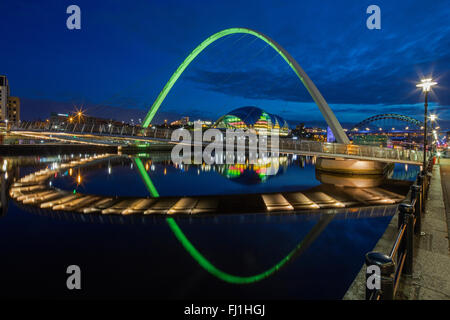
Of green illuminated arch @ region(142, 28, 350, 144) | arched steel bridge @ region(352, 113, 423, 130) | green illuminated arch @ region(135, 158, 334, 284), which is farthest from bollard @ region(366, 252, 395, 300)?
arched steel bridge @ region(352, 113, 423, 130)

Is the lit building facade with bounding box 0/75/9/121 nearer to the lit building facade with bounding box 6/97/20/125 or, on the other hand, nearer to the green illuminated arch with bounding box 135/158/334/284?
the lit building facade with bounding box 6/97/20/125

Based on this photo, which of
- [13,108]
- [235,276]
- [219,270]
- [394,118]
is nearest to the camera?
[235,276]

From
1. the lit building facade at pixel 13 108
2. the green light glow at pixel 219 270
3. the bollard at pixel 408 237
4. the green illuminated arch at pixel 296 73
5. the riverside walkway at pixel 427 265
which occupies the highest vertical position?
the lit building facade at pixel 13 108

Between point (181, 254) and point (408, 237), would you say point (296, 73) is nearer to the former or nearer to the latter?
point (181, 254)

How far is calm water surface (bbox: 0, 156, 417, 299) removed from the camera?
6.47 metres

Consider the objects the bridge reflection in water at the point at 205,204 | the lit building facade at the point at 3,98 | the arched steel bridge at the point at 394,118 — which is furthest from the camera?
the lit building facade at the point at 3,98

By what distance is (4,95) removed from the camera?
115 metres

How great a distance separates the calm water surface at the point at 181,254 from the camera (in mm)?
6469


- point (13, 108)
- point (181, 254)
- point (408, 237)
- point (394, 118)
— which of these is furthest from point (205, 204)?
point (13, 108)

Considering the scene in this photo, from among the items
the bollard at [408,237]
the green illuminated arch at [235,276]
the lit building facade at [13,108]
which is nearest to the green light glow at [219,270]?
the green illuminated arch at [235,276]

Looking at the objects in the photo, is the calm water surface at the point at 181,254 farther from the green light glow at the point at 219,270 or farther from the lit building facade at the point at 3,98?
the lit building facade at the point at 3,98

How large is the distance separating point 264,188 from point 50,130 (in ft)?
91.0

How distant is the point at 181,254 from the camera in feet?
27.9

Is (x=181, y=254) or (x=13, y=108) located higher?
(x=13, y=108)
